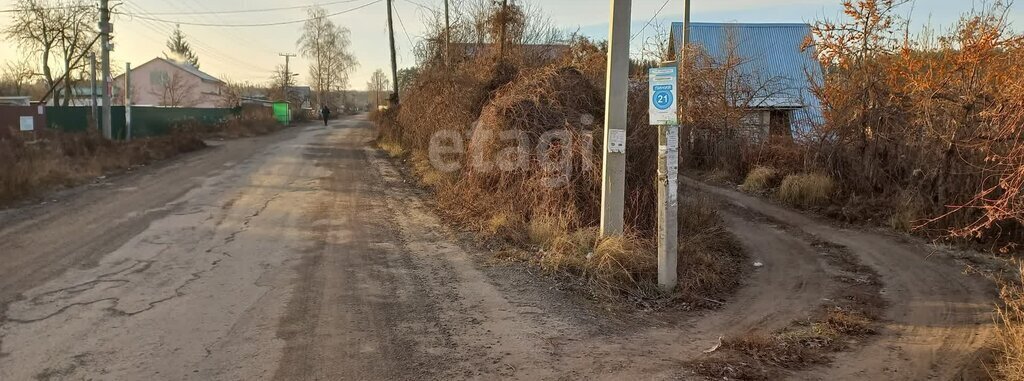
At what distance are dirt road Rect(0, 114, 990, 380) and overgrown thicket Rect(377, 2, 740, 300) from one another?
19.2 inches

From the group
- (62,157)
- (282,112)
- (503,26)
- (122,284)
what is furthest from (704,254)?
(282,112)

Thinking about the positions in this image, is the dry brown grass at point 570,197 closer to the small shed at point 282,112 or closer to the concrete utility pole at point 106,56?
the concrete utility pole at point 106,56

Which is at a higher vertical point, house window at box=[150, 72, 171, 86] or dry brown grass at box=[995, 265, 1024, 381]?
house window at box=[150, 72, 171, 86]

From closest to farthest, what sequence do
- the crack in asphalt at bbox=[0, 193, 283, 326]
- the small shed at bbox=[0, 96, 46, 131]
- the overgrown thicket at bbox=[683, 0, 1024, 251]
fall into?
the crack in asphalt at bbox=[0, 193, 283, 326]
the overgrown thicket at bbox=[683, 0, 1024, 251]
the small shed at bbox=[0, 96, 46, 131]

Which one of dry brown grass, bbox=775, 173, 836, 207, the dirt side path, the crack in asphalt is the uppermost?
dry brown grass, bbox=775, 173, 836, 207

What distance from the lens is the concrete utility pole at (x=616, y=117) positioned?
667 cm

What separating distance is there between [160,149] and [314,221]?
1248cm

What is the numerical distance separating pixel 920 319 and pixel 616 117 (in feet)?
10.9

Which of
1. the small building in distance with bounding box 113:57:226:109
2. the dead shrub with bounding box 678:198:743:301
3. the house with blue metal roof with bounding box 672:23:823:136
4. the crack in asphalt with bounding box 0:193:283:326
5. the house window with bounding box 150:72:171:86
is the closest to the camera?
the crack in asphalt with bounding box 0:193:283:326

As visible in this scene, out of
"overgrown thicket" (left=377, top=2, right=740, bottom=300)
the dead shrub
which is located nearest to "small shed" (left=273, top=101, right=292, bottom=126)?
"overgrown thicket" (left=377, top=2, right=740, bottom=300)

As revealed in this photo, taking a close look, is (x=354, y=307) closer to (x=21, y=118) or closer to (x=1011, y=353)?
(x=1011, y=353)

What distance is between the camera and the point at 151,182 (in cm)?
1337

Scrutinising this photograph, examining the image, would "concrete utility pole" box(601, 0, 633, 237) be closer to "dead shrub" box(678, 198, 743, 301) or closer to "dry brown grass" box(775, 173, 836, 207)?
"dead shrub" box(678, 198, 743, 301)

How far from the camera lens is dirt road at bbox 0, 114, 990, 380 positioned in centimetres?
430
